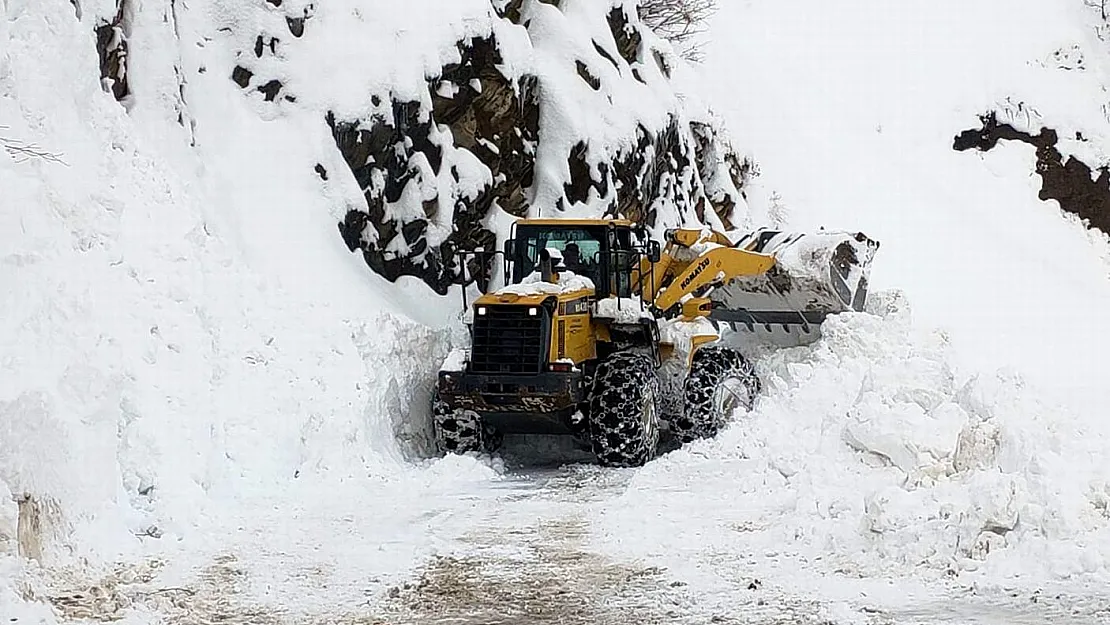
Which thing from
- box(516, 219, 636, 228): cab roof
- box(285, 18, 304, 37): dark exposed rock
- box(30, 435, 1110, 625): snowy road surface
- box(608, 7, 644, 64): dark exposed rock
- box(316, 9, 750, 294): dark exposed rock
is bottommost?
box(30, 435, 1110, 625): snowy road surface

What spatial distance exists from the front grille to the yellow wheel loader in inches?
0.5

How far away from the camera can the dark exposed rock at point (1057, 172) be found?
Answer: 2936 centimetres

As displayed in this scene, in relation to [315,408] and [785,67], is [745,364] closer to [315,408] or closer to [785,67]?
[315,408]

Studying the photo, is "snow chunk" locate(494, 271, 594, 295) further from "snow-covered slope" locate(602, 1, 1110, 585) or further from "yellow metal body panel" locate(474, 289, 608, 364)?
"snow-covered slope" locate(602, 1, 1110, 585)

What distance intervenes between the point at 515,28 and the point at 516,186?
239 centimetres

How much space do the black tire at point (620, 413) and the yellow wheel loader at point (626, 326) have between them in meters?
0.01

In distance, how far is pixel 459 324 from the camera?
1411cm

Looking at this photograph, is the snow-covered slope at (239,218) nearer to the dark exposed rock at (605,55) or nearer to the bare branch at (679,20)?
the dark exposed rock at (605,55)

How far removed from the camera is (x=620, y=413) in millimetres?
11305

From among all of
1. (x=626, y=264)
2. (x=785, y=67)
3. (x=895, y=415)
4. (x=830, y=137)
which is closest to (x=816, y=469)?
(x=895, y=415)

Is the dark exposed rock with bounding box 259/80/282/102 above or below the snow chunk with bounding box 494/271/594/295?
above

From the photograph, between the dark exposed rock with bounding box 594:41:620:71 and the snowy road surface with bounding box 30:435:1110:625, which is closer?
the snowy road surface with bounding box 30:435:1110:625

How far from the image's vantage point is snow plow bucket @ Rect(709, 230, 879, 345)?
1358cm

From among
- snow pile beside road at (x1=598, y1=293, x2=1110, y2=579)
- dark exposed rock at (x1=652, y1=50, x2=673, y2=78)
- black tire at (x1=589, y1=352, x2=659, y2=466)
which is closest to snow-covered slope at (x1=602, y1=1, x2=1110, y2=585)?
snow pile beside road at (x1=598, y1=293, x2=1110, y2=579)
